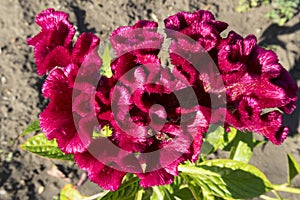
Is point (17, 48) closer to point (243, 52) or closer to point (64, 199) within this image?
point (64, 199)

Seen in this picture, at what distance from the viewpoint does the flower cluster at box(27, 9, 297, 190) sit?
110cm

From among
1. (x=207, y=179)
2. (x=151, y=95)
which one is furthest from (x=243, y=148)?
(x=151, y=95)

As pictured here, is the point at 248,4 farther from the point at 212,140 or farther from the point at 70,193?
the point at 70,193

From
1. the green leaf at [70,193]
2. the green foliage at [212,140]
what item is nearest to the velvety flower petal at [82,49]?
the green foliage at [212,140]

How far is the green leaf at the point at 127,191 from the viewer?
5.18ft

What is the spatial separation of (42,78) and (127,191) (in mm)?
1754

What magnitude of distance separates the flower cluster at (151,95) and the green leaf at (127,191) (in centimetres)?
42

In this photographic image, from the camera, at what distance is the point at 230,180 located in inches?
66.0

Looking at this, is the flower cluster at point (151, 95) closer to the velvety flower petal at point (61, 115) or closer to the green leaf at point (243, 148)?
the velvety flower petal at point (61, 115)

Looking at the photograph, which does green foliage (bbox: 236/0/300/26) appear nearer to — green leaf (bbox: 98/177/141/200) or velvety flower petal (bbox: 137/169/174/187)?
green leaf (bbox: 98/177/141/200)

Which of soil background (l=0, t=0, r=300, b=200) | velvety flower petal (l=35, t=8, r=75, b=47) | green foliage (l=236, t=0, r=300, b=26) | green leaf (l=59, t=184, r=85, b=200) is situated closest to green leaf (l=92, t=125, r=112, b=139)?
velvety flower petal (l=35, t=8, r=75, b=47)

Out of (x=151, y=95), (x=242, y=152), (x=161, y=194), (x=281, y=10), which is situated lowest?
(x=161, y=194)

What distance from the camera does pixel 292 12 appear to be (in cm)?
335

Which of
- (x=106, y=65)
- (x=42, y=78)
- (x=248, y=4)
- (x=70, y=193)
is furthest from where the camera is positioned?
(x=248, y=4)
